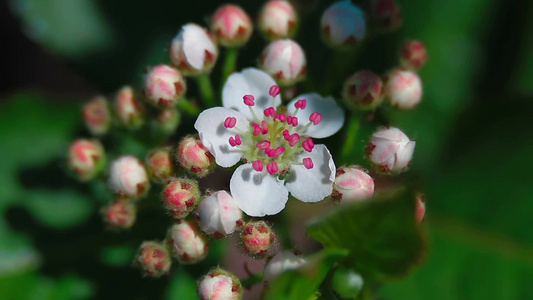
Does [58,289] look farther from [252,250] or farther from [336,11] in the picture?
[336,11]

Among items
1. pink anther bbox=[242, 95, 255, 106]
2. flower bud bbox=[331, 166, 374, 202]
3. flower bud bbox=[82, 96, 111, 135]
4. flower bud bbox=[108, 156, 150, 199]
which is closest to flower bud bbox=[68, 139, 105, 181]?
flower bud bbox=[82, 96, 111, 135]

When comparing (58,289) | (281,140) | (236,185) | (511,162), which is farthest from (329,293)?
(58,289)

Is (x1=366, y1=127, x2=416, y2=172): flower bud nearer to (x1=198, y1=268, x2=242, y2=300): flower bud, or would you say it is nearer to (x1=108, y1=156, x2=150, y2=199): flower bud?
(x1=198, y1=268, x2=242, y2=300): flower bud

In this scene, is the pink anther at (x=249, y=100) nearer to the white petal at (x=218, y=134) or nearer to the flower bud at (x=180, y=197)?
the white petal at (x=218, y=134)

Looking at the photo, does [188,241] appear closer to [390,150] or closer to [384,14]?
[390,150]

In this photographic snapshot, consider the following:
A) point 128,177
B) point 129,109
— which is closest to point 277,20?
point 129,109
